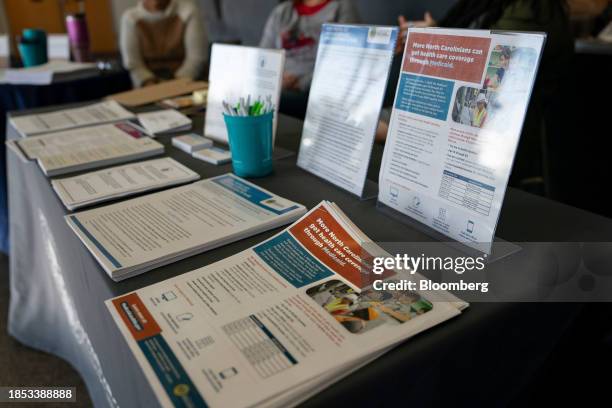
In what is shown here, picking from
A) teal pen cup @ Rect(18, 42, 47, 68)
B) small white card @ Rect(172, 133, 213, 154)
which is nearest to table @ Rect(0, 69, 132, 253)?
teal pen cup @ Rect(18, 42, 47, 68)

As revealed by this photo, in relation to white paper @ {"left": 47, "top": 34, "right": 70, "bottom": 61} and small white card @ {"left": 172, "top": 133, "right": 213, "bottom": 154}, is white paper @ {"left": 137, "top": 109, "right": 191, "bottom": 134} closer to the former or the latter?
small white card @ {"left": 172, "top": 133, "right": 213, "bottom": 154}

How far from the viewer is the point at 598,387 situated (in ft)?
3.56

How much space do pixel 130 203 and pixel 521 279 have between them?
646 mm

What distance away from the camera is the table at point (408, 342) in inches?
18.8

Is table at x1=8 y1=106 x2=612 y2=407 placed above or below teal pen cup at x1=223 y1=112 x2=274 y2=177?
below

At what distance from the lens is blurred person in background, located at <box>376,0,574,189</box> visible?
1396 millimetres

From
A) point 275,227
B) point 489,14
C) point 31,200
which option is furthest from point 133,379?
point 489,14

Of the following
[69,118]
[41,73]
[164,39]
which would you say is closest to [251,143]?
[69,118]

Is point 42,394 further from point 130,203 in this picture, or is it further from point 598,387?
point 598,387

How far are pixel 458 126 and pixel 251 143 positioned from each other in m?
0.42

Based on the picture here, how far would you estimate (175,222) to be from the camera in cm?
74

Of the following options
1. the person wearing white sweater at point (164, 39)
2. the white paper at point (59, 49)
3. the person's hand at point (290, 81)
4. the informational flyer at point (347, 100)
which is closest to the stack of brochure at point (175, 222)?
the informational flyer at point (347, 100)

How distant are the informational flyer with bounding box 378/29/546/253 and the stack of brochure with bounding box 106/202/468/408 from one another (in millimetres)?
124

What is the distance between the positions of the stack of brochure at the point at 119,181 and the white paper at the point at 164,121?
24 cm
